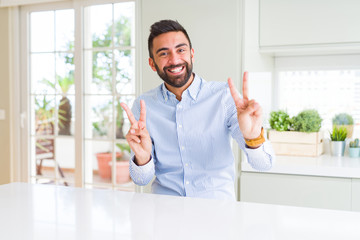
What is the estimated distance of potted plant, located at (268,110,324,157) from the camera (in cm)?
275

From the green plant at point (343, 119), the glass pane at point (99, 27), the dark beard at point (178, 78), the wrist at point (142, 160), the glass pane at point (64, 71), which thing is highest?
the glass pane at point (99, 27)

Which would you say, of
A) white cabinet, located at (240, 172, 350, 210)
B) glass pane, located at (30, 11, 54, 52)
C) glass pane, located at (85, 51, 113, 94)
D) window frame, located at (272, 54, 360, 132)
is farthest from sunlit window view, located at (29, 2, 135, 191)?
white cabinet, located at (240, 172, 350, 210)

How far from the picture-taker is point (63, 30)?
4020 millimetres

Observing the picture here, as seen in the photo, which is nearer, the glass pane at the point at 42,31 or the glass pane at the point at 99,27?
the glass pane at the point at 42,31

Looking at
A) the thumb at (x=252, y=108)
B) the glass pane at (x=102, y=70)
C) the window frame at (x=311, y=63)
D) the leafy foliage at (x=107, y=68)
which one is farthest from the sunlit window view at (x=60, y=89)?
the thumb at (x=252, y=108)

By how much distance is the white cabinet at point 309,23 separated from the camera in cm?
262

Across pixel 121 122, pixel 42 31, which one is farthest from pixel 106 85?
pixel 42 31

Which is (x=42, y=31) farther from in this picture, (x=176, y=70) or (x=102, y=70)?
(x=176, y=70)

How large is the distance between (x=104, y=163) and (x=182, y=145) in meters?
4.83

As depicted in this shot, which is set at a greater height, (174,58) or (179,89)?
(174,58)

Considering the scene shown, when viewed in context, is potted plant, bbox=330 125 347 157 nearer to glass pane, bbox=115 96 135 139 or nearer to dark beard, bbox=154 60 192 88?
dark beard, bbox=154 60 192 88

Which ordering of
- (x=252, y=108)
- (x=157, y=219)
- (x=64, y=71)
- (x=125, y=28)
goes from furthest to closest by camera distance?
1. (x=125, y=28)
2. (x=64, y=71)
3. (x=252, y=108)
4. (x=157, y=219)

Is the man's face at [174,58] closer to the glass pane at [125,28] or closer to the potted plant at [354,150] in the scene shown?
the potted plant at [354,150]

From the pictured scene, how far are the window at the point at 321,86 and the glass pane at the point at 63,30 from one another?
196 centimetres
